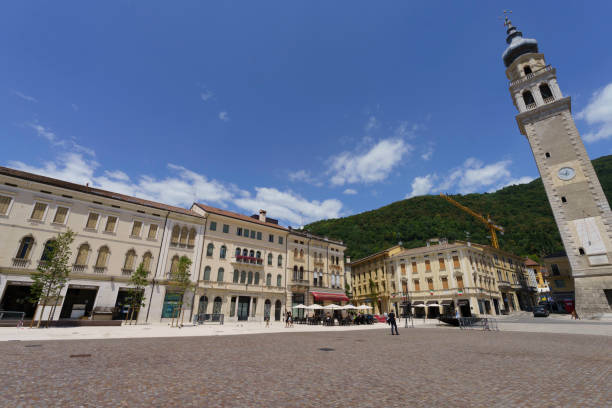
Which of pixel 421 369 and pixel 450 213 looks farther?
pixel 450 213

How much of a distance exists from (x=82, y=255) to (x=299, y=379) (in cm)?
2869

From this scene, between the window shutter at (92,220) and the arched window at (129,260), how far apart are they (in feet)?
13.5

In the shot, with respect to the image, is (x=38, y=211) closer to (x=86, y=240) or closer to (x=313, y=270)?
(x=86, y=240)

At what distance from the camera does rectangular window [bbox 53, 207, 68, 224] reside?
83.2 feet

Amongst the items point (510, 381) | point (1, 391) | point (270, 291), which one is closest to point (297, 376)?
point (510, 381)

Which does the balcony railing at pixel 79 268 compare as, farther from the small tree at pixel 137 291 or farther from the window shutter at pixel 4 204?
the window shutter at pixel 4 204

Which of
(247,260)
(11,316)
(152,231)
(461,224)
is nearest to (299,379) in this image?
(11,316)

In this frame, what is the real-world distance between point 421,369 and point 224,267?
29.2 metres

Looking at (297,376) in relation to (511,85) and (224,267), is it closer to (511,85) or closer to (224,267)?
(224,267)

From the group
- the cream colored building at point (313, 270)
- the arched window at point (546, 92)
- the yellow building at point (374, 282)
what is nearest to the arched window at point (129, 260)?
the cream colored building at point (313, 270)

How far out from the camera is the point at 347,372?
7.31m

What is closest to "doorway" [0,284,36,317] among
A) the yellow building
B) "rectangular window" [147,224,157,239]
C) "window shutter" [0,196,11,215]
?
"window shutter" [0,196,11,215]

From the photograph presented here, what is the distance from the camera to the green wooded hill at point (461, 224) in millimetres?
75750

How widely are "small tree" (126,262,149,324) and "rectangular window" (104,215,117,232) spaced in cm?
568
